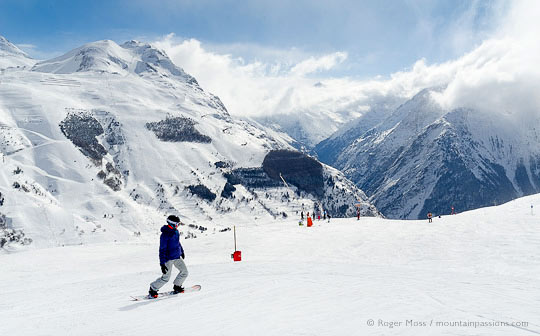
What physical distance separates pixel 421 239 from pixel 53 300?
79.5 feet

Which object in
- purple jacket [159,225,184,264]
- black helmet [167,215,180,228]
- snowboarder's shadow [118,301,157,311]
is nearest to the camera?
snowboarder's shadow [118,301,157,311]

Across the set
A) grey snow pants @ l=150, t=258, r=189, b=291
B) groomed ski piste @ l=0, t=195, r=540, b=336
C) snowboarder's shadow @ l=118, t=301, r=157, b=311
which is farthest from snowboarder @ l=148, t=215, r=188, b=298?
groomed ski piste @ l=0, t=195, r=540, b=336

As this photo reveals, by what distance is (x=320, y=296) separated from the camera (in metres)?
12.0

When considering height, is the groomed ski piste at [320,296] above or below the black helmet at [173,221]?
below

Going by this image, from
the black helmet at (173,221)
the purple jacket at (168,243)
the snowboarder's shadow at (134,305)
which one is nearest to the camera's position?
the snowboarder's shadow at (134,305)

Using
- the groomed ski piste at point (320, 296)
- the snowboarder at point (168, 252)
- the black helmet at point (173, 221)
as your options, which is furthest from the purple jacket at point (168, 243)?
the groomed ski piste at point (320, 296)

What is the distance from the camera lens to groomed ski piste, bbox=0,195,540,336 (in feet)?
29.9

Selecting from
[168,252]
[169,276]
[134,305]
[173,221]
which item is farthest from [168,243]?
[134,305]

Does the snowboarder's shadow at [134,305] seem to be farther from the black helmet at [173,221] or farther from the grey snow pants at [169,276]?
the black helmet at [173,221]

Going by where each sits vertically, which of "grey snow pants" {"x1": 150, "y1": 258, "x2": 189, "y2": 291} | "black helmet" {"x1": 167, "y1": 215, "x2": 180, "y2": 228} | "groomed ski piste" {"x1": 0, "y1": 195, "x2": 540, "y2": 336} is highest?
"black helmet" {"x1": 167, "y1": 215, "x2": 180, "y2": 228}

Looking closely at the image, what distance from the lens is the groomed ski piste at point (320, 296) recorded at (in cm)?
910

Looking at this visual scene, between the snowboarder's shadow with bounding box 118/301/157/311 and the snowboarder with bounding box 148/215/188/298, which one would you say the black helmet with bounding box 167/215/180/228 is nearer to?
the snowboarder with bounding box 148/215/188/298

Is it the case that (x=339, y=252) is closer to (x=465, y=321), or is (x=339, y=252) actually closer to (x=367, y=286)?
(x=367, y=286)

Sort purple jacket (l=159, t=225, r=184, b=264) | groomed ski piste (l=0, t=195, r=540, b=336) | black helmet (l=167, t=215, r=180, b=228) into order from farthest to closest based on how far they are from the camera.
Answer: purple jacket (l=159, t=225, r=184, b=264)
black helmet (l=167, t=215, r=180, b=228)
groomed ski piste (l=0, t=195, r=540, b=336)
